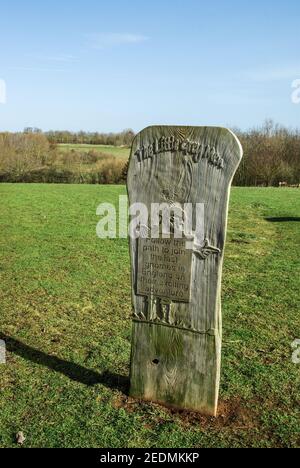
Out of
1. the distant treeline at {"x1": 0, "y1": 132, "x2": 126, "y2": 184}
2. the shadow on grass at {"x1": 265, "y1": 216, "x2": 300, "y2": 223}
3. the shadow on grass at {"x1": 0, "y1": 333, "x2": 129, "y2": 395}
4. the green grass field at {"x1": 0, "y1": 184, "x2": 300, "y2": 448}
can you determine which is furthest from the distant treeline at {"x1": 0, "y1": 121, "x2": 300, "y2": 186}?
the shadow on grass at {"x1": 0, "y1": 333, "x2": 129, "y2": 395}

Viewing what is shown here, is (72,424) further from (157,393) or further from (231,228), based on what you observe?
(231,228)

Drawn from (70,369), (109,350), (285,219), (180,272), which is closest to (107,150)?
(285,219)

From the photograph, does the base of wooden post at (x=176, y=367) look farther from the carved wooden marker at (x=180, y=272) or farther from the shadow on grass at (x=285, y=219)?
the shadow on grass at (x=285, y=219)

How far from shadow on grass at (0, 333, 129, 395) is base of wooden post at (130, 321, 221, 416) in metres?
0.32

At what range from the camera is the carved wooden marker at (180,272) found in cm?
370

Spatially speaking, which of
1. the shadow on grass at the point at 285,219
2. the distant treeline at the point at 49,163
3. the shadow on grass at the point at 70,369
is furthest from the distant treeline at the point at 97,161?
the shadow on grass at the point at 70,369

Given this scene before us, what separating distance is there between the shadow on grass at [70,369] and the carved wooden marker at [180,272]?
344 millimetres

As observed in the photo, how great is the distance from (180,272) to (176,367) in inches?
32.5

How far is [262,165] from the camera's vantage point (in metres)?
32.5

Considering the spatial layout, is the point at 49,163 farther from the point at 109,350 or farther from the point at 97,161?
the point at 109,350

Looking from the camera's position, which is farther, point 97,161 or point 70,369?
point 97,161

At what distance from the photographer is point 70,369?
16.2ft
